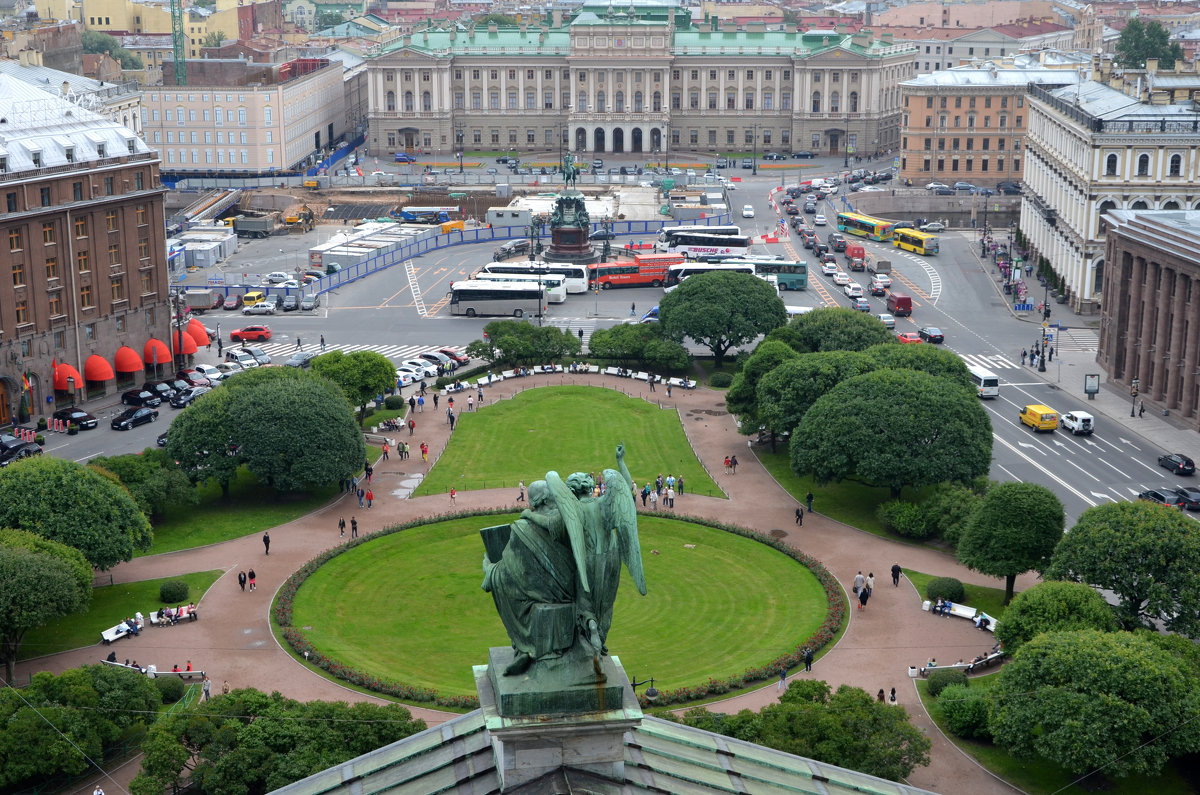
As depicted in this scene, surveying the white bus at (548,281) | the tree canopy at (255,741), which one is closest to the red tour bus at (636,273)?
the white bus at (548,281)

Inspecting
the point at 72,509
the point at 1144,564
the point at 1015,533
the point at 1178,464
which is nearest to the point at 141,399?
the point at 72,509

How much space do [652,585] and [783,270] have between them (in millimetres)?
82990

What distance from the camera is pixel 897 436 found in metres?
89.6

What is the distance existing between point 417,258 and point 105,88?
45485 mm

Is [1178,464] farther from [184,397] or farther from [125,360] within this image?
[125,360]

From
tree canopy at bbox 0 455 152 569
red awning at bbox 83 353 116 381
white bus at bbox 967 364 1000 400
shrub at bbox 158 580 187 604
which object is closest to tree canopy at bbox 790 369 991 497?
white bus at bbox 967 364 1000 400

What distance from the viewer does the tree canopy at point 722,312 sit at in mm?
124438

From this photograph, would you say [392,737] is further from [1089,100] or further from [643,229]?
[643,229]

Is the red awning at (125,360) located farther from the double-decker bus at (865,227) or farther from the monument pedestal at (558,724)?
the monument pedestal at (558,724)

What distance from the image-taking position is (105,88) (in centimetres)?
18838

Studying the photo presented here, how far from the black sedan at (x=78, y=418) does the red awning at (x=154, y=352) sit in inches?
465

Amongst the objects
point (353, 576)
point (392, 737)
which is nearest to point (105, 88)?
point (353, 576)

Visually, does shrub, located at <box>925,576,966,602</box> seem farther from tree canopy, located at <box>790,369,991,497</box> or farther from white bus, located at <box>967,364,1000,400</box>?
white bus, located at <box>967,364,1000,400</box>

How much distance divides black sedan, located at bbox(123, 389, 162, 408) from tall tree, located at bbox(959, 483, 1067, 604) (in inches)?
2538
